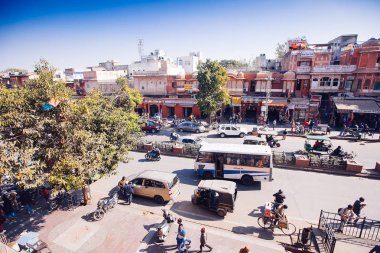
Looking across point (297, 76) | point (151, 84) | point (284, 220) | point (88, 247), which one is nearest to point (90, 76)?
point (151, 84)

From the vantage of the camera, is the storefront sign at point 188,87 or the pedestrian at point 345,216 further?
the storefront sign at point 188,87

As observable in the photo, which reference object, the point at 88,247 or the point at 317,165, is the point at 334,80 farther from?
the point at 88,247

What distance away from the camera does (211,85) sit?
3033cm

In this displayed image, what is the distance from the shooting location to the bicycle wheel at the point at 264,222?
10602 mm

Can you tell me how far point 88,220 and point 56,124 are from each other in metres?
5.37

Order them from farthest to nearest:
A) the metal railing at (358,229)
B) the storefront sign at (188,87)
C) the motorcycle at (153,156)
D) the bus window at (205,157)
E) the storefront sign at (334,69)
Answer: the storefront sign at (188,87) → the storefront sign at (334,69) → the motorcycle at (153,156) → the bus window at (205,157) → the metal railing at (358,229)

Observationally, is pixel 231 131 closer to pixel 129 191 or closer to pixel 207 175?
pixel 207 175

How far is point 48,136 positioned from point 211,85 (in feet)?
75.9

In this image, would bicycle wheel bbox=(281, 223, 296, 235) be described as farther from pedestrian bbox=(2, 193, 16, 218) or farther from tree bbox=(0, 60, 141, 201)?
pedestrian bbox=(2, 193, 16, 218)

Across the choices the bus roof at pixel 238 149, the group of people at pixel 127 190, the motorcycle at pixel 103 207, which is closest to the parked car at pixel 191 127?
the bus roof at pixel 238 149

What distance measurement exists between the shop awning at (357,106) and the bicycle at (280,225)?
82.5 ft

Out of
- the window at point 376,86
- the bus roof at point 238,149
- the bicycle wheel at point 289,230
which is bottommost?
the bicycle wheel at point 289,230

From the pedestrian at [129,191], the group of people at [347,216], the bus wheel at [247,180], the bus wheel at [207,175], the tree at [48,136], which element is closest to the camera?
the tree at [48,136]

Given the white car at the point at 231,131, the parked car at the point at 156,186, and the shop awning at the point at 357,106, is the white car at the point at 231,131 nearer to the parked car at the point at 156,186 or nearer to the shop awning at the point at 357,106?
the shop awning at the point at 357,106
